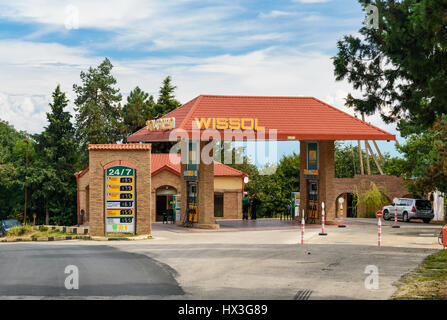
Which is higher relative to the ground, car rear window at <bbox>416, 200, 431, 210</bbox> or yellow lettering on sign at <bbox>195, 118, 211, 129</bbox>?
yellow lettering on sign at <bbox>195, 118, 211, 129</bbox>

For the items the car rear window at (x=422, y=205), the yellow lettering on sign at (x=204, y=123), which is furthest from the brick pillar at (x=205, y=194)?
the car rear window at (x=422, y=205)

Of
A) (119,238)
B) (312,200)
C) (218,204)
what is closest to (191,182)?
(312,200)

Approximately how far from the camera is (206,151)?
33250 mm

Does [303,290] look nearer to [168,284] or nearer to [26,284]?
[168,284]

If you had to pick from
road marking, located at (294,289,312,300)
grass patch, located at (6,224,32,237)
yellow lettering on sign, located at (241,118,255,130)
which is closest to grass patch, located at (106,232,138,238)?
grass patch, located at (6,224,32,237)

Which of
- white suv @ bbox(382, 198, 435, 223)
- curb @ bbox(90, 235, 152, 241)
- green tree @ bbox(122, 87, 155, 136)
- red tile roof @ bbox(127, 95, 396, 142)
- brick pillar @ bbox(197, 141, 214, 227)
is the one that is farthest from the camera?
green tree @ bbox(122, 87, 155, 136)

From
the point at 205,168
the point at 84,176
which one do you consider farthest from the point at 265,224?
the point at 84,176

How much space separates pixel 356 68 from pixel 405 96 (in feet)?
6.43

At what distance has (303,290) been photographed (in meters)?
13.4

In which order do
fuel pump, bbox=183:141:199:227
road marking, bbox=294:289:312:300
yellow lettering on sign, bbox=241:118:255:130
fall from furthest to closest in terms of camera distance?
fuel pump, bbox=183:141:199:227 → yellow lettering on sign, bbox=241:118:255:130 → road marking, bbox=294:289:312:300

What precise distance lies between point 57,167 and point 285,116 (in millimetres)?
37247

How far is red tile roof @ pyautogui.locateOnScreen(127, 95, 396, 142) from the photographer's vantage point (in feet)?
110

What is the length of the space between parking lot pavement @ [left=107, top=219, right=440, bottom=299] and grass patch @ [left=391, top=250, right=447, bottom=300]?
29 cm

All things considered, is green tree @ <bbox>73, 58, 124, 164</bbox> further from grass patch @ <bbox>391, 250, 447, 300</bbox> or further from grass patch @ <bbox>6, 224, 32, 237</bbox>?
grass patch @ <bbox>391, 250, 447, 300</bbox>
